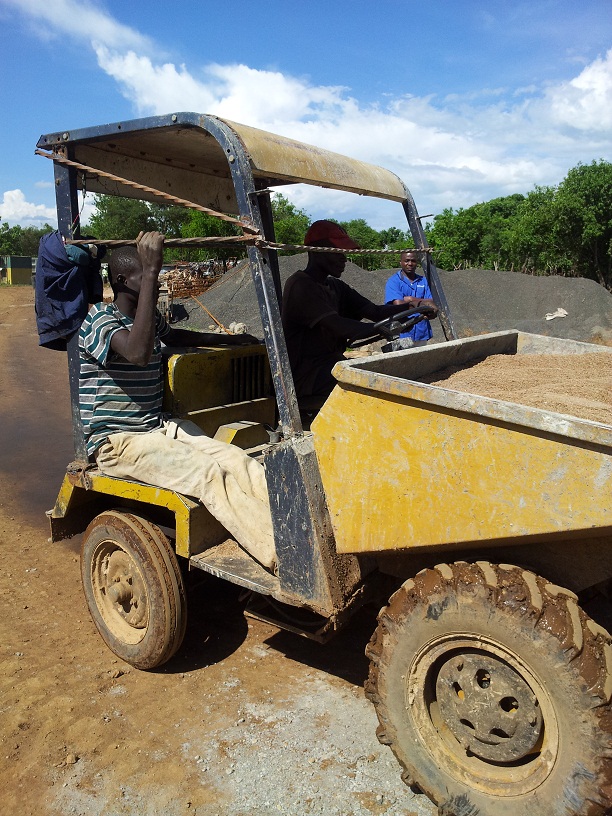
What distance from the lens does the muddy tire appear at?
3266mm

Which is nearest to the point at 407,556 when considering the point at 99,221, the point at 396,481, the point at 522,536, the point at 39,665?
the point at 396,481

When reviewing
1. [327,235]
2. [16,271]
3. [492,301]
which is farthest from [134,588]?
[16,271]

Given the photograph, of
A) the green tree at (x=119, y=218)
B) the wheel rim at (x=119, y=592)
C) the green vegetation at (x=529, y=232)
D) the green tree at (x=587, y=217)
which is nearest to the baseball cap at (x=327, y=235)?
the wheel rim at (x=119, y=592)

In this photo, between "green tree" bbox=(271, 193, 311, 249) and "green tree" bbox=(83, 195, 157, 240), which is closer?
"green tree" bbox=(271, 193, 311, 249)

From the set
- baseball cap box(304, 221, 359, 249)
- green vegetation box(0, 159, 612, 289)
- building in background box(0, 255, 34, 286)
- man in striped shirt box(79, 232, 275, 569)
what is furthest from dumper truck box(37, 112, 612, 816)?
building in background box(0, 255, 34, 286)

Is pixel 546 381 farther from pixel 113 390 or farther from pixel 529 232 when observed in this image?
pixel 529 232

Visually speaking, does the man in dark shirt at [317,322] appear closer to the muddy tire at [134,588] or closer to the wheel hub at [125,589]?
the muddy tire at [134,588]

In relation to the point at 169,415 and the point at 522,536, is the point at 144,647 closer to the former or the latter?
the point at 169,415

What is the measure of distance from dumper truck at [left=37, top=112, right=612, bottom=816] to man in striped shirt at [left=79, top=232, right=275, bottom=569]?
0.11m

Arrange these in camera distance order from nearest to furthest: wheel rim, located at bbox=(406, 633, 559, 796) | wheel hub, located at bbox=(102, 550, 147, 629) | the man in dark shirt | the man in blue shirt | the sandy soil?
wheel rim, located at bbox=(406, 633, 559, 796), the sandy soil, wheel hub, located at bbox=(102, 550, 147, 629), the man in dark shirt, the man in blue shirt

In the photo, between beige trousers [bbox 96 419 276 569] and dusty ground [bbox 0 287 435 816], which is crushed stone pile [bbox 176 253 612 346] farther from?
beige trousers [bbox 96 419 276 569]

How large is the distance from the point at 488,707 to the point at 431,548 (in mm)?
553

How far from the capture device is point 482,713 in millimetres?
2322

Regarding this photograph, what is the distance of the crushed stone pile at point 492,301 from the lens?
634 inches
